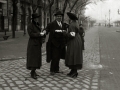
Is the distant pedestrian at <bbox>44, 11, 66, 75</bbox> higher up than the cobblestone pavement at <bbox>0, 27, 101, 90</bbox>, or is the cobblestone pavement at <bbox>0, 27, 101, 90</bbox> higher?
the distant pedestrian at <bbox>44, 11, 66, 75</bbox>

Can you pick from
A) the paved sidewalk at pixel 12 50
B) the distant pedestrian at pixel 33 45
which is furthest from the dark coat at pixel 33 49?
the paved sidewalk at pixel 12 50

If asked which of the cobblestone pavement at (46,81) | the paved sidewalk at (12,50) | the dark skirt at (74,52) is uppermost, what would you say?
the dark skirt at (74,52)

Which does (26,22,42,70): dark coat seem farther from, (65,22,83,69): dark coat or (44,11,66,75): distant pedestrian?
(65,22,83,69): dark coat

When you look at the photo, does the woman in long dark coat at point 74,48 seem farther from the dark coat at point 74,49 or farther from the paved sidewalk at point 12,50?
the paved sidewalk at point 12,50

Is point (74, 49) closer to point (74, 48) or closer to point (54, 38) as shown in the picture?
Answer: point (74, 48)

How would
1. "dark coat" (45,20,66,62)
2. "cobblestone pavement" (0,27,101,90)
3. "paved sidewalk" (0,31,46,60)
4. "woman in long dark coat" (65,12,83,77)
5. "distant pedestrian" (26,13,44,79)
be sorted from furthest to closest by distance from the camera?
"paved sidewalk" (0,31,46,60), "dark coat" (45,20,66,62), "woman in long dark coat" (65,12,83,77), "distant pedestrian" (26,13,44,79), "cobblestone pavement" (0,27,101,90)

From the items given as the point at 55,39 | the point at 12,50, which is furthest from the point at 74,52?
the point at 12,50

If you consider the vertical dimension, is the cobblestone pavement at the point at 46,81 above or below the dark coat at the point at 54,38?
below

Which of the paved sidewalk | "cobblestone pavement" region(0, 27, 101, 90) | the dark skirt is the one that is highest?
the dark skirt

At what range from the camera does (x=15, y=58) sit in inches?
385

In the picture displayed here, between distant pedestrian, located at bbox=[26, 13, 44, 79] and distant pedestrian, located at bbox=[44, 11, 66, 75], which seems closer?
distant pedestrian, located at bbox=[26, 13, 44, 79]

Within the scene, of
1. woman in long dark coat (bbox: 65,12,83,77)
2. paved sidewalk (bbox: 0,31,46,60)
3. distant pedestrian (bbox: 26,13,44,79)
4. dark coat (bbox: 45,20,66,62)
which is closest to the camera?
distant pedestrian (bbox: 26,13,44,79)

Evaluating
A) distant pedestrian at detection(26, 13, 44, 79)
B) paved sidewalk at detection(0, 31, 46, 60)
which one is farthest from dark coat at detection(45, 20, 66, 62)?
paved sidewalk at detection(0, 31, 46, 60)

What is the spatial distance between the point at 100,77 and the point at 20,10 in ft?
112
